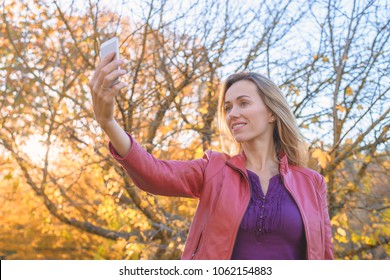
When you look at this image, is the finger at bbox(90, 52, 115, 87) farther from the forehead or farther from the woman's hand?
the forehead

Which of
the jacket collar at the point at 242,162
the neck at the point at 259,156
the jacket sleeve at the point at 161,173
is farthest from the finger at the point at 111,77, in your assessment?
the neck at the point at 259,156

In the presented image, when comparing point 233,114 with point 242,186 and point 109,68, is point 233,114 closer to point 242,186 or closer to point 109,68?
point 242,186

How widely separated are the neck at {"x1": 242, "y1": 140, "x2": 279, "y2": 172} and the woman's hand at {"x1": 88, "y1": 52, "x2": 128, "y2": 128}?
0.81m

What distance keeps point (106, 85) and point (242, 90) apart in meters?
0.86

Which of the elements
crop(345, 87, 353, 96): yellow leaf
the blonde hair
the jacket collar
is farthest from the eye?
crop(345, 87, 353, 96): yellow leaf

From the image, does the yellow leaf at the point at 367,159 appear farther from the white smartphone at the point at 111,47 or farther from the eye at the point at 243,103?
the white smartphone at the point at 111,47

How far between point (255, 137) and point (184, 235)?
296cm

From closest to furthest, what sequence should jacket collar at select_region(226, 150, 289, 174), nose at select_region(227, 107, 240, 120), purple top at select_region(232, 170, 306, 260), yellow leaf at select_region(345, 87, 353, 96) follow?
purple top at select_region(232, 170, 306, 260), jacket collar at select_region(226, 150, 289, 174), nose at select_region(227, 107, 240, 120), yellow leaf at select_region(345, 87, 353, 96)

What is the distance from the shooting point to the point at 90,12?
14.5 feet

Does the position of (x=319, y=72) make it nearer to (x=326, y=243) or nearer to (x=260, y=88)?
(x=260, y=88)

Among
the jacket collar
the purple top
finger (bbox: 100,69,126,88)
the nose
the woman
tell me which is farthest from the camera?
the nose

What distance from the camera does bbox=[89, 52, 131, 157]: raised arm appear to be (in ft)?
5.16

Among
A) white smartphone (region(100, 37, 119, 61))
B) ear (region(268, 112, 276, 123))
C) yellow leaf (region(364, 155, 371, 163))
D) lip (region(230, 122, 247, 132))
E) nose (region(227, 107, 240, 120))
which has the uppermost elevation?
yellow leaf (region(364, 155, 371, 163))

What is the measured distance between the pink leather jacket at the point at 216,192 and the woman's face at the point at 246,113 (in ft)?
0.43
